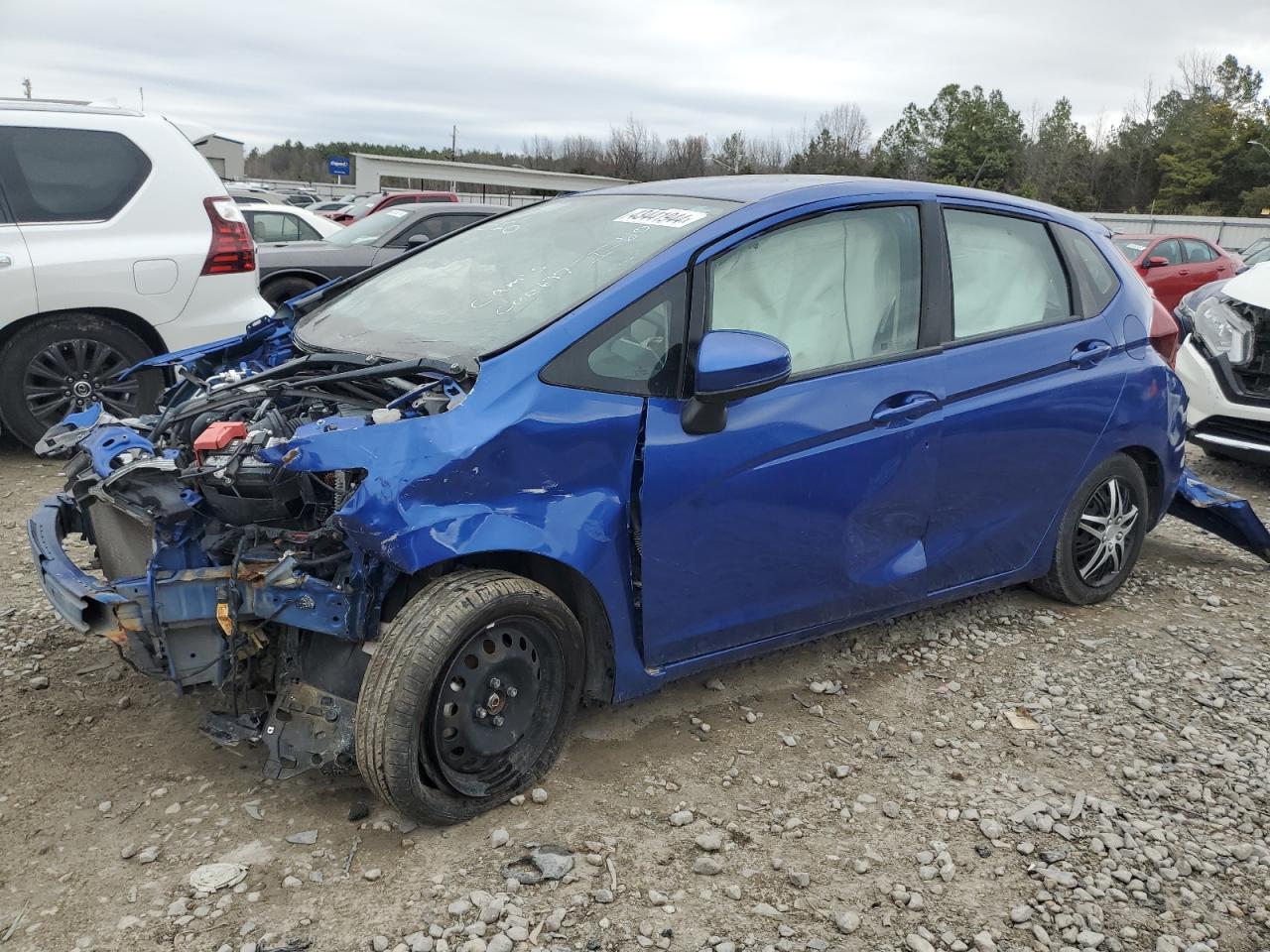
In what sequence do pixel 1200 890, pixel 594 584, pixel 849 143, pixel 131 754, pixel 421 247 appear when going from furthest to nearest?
pixel 849 143 → pixel 421 247 → pixel 131 754 → pixel 594 584 → pixel 1200 890

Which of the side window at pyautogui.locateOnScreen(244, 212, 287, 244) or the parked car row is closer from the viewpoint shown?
the parked car row

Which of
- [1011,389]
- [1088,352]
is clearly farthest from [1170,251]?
[1011,389]

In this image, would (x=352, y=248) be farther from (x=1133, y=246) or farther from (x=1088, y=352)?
(x=1133, y=246)

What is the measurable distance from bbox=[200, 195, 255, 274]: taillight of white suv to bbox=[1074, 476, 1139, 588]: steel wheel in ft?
16.3

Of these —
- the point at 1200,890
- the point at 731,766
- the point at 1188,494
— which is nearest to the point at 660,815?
the point at 731,766

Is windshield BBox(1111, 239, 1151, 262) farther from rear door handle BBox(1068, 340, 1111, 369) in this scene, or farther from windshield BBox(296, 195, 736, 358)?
windshield BBox(296, 195, 736, 358)

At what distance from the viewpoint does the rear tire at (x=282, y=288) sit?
9500 millimetres

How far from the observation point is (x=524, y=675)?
9.43ft

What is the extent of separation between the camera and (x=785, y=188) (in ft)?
11.5

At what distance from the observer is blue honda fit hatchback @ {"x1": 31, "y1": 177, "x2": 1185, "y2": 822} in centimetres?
270

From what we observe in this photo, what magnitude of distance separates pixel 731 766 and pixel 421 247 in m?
2.36

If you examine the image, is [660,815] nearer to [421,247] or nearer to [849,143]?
[421,247]

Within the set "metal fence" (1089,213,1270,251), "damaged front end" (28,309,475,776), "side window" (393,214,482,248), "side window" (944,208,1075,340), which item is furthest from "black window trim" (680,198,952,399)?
"metal fence" (1089,213,1270,251)

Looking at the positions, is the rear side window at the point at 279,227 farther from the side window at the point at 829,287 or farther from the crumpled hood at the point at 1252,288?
the side window at the point at 829,287
